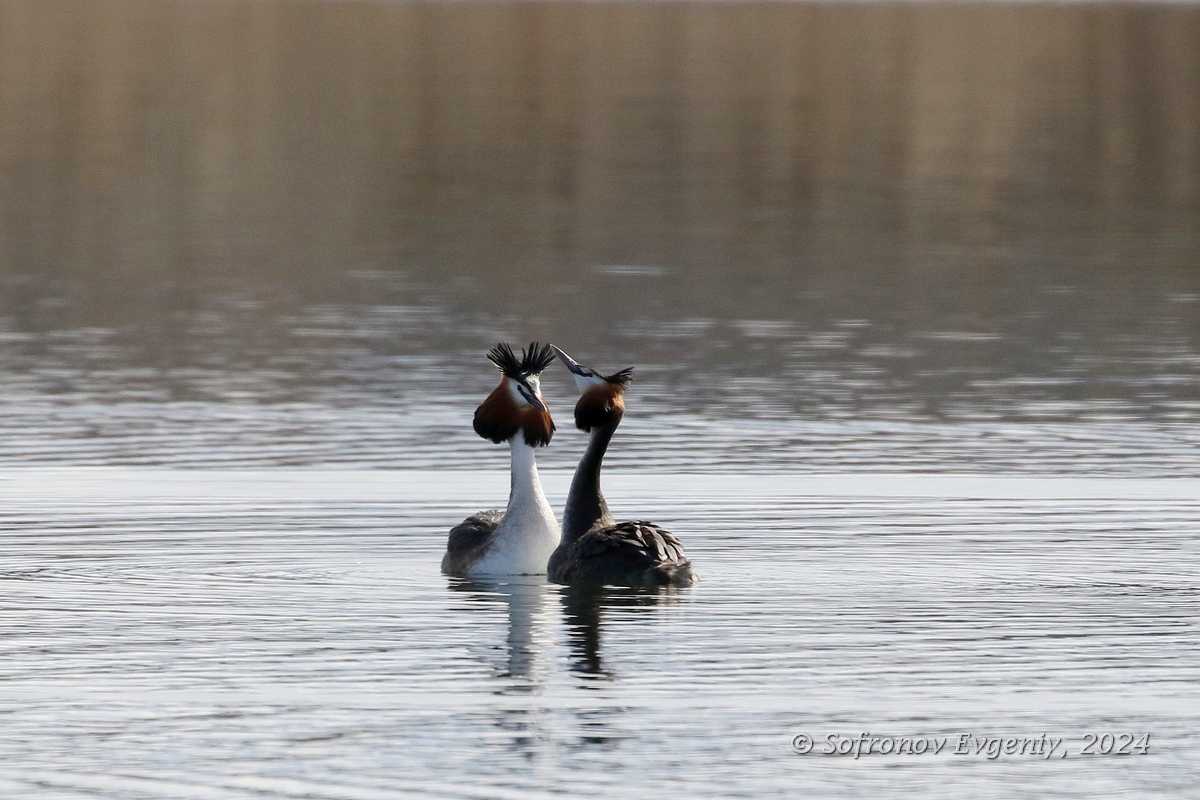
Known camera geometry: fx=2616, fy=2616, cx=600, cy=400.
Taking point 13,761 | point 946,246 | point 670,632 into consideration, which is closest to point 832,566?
point 670,632

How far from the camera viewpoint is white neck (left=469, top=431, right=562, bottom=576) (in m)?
13.8

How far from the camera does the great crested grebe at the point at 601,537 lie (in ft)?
43.2

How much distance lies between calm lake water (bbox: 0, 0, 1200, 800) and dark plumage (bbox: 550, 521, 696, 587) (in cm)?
17

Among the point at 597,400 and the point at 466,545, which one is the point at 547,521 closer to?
the point at 466,545

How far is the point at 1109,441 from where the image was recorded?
18016mm

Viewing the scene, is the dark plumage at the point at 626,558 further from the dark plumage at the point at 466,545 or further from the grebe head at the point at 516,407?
the grebe head at the point at 516,407

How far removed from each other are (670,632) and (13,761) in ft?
11.3

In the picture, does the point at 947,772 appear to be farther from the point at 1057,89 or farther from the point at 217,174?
the point at 1057,89

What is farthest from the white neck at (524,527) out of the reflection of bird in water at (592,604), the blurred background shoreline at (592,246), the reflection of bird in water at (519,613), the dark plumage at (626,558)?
the blurred background shoreline at (592,246)

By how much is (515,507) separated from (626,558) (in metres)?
0.92

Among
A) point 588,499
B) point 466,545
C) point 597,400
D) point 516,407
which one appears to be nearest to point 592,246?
point 516,407

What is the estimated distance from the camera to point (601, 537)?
13383mm

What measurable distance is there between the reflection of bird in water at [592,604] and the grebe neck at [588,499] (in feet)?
1.53

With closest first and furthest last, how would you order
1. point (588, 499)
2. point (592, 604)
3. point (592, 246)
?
point (592, 604) → point (588, 499) → point (592, 246)
